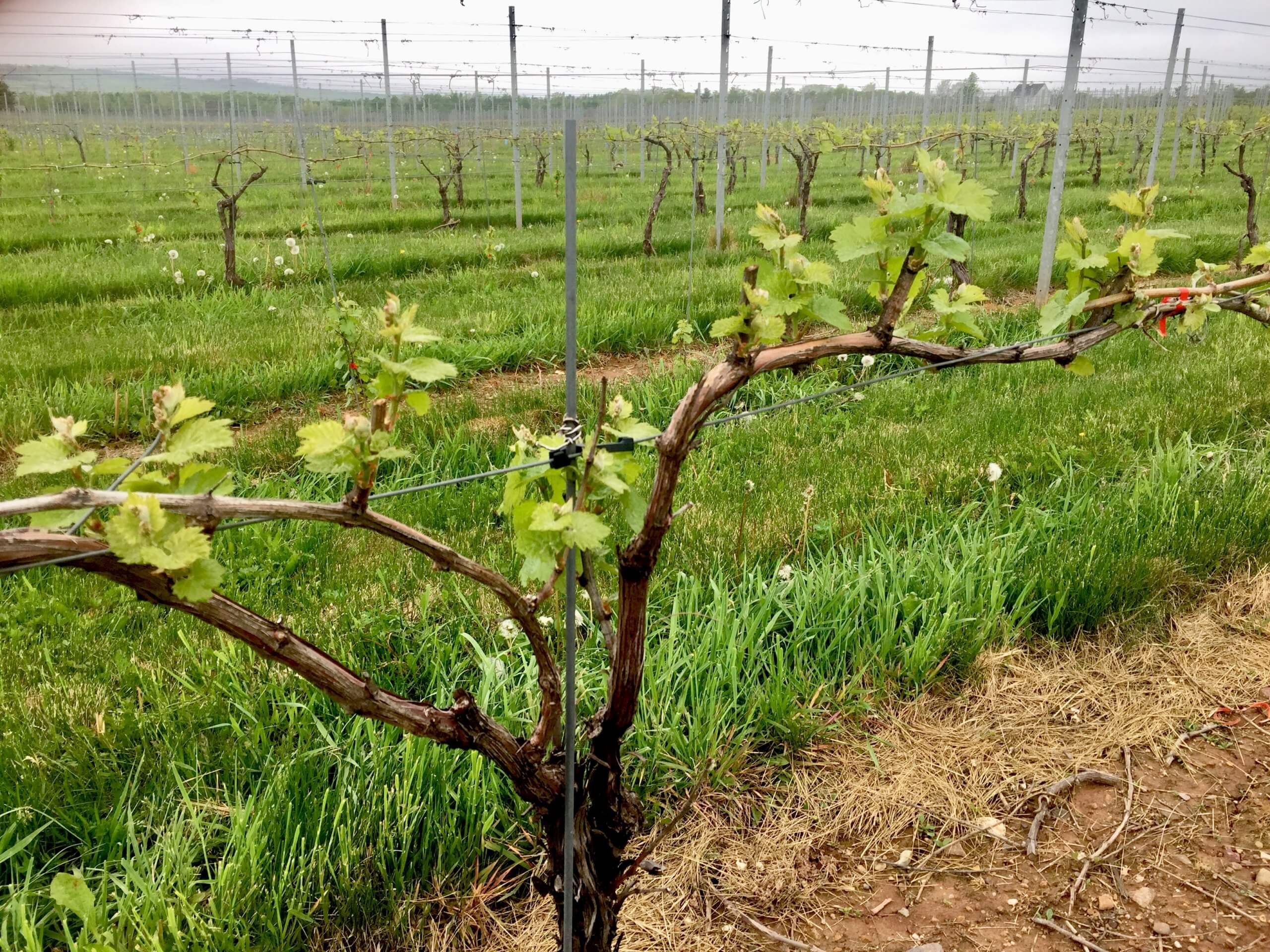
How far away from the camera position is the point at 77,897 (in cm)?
162

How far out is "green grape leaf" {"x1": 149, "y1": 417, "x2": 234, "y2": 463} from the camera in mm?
1008

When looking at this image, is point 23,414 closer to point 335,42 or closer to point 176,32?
point 176,32

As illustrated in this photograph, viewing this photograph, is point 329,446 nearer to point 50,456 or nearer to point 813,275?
point 50,456

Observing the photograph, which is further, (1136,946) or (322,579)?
(322,579)

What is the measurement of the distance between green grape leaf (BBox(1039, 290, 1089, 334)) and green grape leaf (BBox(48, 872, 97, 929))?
2087 mm

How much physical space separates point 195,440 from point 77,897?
1.11 metres

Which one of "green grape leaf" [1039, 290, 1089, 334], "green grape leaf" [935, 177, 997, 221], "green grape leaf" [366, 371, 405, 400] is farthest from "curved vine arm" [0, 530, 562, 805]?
"green grape leaf" [1039, 290, 1089, 334]

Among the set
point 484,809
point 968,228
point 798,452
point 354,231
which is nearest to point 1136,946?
point 484,809

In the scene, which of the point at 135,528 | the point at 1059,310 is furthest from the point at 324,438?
the point at 1059,310

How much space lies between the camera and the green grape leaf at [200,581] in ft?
3.18

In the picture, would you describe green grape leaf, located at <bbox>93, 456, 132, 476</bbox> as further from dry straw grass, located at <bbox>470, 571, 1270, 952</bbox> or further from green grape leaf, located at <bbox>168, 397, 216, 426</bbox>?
dry straw grass, located at <bbox>470, 571, 1270, 952</bbox>

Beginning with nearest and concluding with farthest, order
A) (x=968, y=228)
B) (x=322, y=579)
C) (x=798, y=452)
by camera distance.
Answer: (x=322, y=579) → (x=798, y=452) → (x=968, y=228)

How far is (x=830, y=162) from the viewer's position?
86.1ft

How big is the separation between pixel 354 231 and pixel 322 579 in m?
9.56
